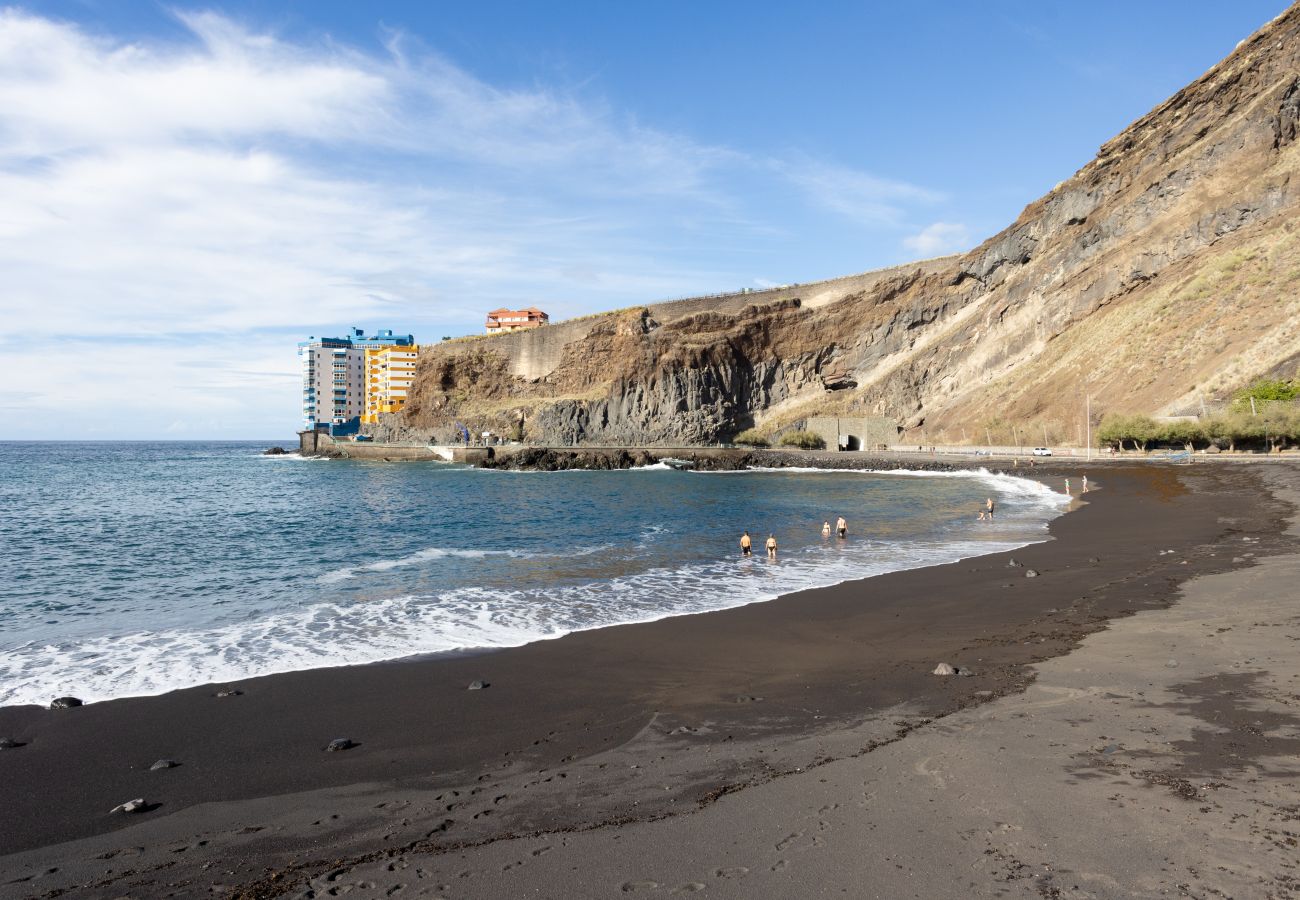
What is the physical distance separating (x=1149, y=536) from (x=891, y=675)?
15680mm

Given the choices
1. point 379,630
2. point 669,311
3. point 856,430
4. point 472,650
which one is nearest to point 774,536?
point 379,630

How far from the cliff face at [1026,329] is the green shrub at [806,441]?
5.42 metres

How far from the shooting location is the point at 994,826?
5027 millimetres

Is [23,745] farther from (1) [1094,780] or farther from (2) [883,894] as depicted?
(1) [1094,780]

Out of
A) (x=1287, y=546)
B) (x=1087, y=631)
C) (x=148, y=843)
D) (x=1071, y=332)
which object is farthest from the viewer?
(x=1071, y=332)

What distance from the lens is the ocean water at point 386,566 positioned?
11.3 metres

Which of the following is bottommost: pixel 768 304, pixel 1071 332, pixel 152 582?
pixel 152 582

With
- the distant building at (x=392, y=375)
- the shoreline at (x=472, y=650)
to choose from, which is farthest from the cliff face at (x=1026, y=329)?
the shoreline at (x=472, y=650)

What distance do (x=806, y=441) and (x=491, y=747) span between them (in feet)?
260

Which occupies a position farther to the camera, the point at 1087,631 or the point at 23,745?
the point at 1087,631

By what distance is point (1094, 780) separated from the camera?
5.60 m

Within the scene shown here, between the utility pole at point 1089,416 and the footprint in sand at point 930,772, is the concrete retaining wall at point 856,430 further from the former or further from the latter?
the footprint in sand at point 930,772

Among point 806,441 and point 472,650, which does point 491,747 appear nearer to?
point 472,650

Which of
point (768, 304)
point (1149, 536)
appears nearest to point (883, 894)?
point (1149, 536)
